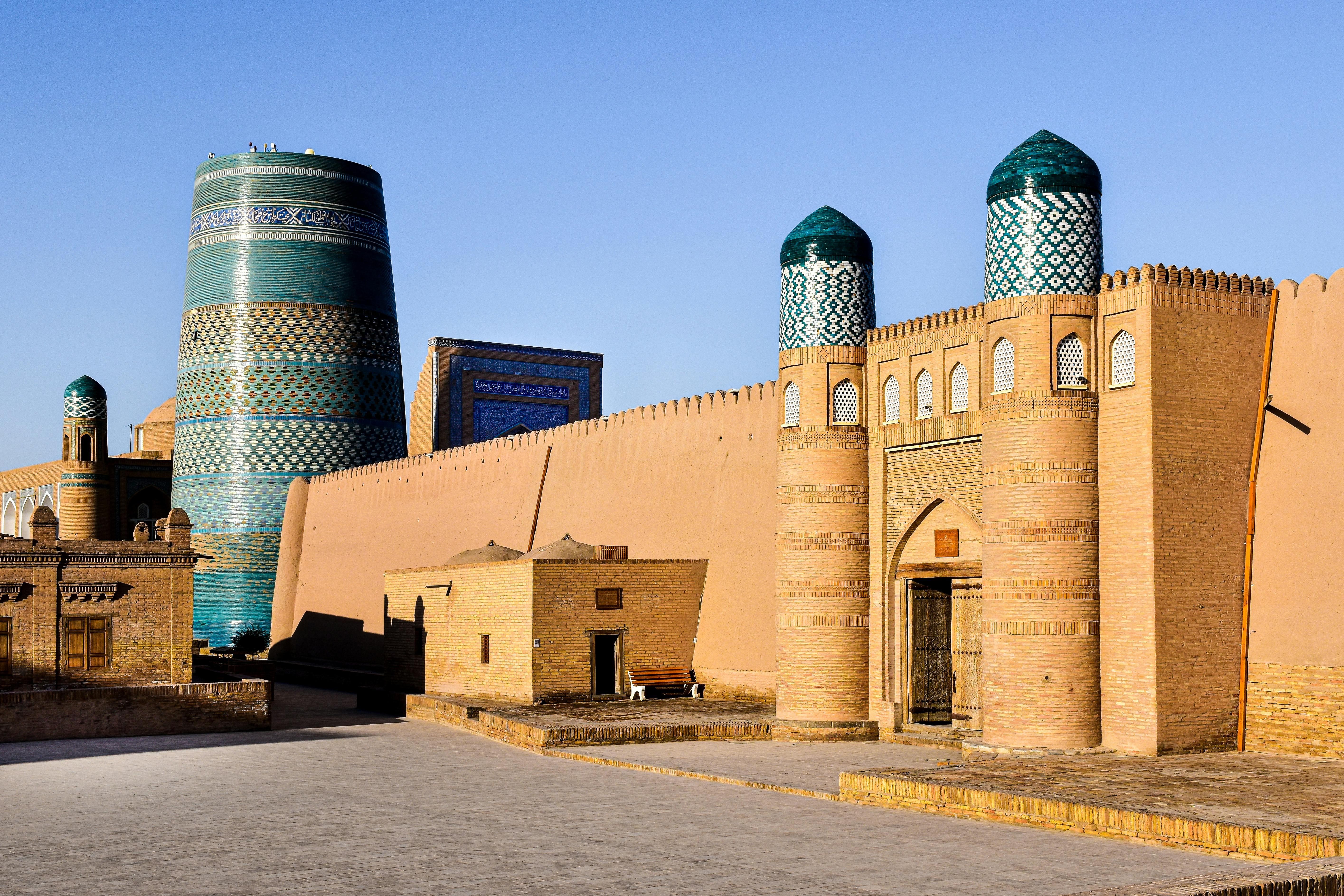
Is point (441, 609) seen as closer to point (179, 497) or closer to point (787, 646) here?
point (787, 646)

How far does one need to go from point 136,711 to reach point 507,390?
15740 mm

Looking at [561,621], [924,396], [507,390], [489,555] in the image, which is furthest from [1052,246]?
[507,390]

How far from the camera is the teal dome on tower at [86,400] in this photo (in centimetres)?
2808

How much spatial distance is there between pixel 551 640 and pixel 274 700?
5.03m

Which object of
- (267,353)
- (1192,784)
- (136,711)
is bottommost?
(136,711)

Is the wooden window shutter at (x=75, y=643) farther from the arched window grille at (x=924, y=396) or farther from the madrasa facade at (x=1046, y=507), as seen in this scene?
the arched window grille at (x=924, y=396)

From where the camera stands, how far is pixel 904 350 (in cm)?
1312

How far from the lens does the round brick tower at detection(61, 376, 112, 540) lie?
93.6 feet

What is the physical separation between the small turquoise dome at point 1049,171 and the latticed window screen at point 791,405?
2887mm

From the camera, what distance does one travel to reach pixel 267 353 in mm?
24953

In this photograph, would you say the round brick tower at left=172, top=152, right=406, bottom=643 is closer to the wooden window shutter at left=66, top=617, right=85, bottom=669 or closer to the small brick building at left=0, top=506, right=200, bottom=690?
the small brick building at left=0, top=506, right=200, bottom=690

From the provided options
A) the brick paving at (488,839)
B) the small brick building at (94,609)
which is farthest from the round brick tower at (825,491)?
the small brick building at (94,609)

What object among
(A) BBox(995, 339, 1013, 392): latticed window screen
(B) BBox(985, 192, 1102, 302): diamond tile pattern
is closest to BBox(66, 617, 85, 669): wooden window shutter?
(A) BBox(995, 339, 1013, 392): latticed window screen

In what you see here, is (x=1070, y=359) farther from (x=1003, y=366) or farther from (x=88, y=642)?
(x=88, y=642)
